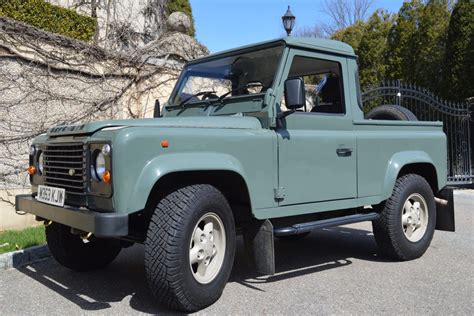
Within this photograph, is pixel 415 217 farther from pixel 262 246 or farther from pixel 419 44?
pixel 419 44

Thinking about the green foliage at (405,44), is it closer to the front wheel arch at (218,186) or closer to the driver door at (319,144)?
the driver door at (319,144)

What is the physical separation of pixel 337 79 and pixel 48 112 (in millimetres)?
4631

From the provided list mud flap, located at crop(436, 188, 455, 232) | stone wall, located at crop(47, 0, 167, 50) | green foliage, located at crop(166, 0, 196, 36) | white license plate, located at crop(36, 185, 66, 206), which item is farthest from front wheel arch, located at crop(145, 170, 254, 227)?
green foliage, located at crop(166, 0, 196, 36)

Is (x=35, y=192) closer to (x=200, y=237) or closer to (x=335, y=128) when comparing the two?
(x=200, y=237)

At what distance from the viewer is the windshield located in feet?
14.7

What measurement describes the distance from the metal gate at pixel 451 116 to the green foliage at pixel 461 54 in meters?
1.02

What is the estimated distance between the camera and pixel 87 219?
10.6ft

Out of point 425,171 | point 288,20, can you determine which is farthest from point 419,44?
point 425,171

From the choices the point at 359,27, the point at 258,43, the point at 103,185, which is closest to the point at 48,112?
the point at 258,43

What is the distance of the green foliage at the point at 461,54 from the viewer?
482 inches

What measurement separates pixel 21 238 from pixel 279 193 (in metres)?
3.49

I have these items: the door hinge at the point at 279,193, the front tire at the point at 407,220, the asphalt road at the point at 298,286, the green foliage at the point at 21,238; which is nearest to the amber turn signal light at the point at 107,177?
the asphalt road at the point at 298,286

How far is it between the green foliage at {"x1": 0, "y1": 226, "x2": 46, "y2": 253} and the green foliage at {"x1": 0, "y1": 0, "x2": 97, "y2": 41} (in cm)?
333

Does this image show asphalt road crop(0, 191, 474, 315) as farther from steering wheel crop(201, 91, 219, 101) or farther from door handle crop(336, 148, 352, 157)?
steering wheel crop(201, 91, 219, 101)
